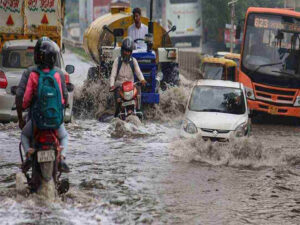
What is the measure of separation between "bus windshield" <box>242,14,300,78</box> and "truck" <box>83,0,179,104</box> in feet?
6.94

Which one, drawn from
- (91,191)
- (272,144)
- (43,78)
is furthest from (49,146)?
(272,144)

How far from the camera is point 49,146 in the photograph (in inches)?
319

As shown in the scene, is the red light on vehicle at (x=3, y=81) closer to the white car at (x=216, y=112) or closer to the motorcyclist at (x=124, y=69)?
the motorcyclist at (x=124, y=69)

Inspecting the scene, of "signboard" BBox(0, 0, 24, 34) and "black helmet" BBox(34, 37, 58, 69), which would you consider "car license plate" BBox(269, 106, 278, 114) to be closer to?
"signboard" BBox(0, 0, 24, 34)

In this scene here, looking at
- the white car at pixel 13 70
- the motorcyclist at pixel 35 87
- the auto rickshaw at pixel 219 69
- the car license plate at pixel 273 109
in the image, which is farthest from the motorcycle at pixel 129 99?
the auto rickshaw at pixel 219 69

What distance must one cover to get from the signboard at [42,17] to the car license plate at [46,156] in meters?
10.7

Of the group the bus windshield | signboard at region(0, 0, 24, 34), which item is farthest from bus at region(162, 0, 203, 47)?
signboard at region(0, 0, 24, 34)

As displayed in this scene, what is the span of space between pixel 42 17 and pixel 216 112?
636 centimetres

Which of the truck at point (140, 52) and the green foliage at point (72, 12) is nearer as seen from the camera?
the truck at point (140, 52)

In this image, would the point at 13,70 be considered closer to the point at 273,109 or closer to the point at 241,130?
the point at 241,130

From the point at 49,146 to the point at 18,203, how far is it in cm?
78

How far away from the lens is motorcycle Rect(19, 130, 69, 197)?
317 inches

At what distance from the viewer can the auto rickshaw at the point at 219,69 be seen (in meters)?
25.2

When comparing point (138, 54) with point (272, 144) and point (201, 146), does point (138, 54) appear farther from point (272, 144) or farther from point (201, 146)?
point (201, 146)
